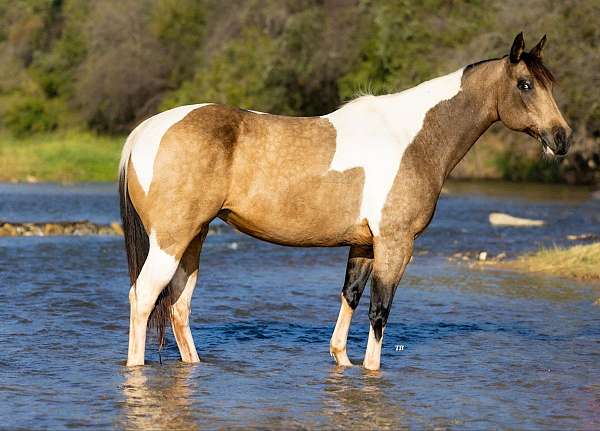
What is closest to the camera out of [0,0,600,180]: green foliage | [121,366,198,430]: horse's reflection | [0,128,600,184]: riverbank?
[121,366,198,430]: horse's reflection

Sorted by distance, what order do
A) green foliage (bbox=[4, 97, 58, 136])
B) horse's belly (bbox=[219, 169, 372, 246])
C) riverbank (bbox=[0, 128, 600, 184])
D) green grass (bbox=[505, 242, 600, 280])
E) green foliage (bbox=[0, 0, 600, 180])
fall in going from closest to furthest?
horse's belly (bbox=[219, 169, 372, 246]), green grass (bbox=[505, 242, 600, 280]), green foliage (bbox=[0, 0, 600, 180]), riverbank (bbox=[0, 128, 600, 184]), green foliage (bbox=[4, 97, 58, 136])

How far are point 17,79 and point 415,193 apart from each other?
4805 cm

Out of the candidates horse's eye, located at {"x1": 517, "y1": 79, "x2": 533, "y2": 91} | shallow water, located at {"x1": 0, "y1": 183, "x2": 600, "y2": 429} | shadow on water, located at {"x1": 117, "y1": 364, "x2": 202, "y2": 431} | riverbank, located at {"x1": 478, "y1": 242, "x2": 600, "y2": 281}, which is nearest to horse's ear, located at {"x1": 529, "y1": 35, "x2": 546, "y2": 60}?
horse's eye, located at {"x1": 517, "y1": 79, "x2": 533, "y2": 91}

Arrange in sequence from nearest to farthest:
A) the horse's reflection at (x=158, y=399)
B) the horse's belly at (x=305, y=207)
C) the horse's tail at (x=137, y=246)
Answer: the horse's reflection at (x=158, y=399) < the horse's belly at (x=305, y=207) < the horse's tail at (x=137, y=246)

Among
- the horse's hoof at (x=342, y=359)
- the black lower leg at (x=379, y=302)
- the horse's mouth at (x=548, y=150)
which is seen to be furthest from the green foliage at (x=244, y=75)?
the black lower leg at (x=379, y=302)

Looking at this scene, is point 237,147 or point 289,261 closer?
point 237,147

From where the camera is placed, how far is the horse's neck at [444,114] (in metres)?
7.53

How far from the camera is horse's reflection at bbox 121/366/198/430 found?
229 inches

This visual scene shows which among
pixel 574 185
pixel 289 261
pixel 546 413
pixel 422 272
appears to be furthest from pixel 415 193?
pixel 574 185

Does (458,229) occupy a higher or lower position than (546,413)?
lower

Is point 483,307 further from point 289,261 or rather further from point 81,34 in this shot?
point 81,34

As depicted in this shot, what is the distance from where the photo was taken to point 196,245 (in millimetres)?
7492

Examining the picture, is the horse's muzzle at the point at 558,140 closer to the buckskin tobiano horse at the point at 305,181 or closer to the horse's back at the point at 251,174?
the buckskin tobiano horse at the point at 305,181

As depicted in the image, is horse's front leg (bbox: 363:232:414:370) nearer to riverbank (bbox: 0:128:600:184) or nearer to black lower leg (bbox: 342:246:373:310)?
black lower leg (bbox: 342:246:373:310)
